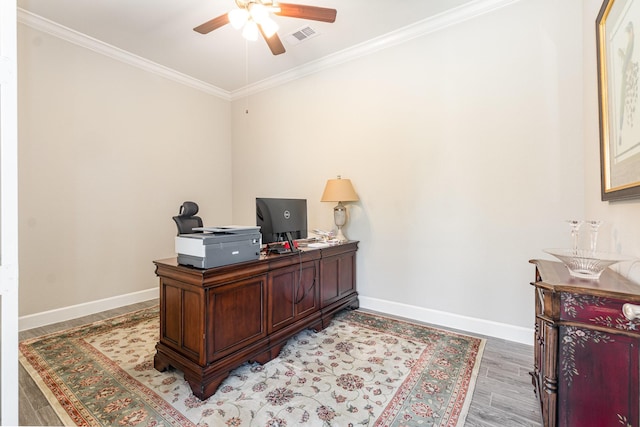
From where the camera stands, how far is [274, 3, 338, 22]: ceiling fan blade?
2.00m

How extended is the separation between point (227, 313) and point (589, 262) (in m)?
1.97

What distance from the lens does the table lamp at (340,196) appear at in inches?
121

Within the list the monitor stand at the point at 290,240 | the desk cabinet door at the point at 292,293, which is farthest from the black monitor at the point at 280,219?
the desk cabinet door at the point at 292,293

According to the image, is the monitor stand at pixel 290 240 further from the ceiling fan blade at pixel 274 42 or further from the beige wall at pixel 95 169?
the beige wall at pixel 95 169

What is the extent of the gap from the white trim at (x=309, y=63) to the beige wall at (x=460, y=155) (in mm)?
80

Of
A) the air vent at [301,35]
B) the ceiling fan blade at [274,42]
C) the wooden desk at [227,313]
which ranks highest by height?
the air vent at [301,35]

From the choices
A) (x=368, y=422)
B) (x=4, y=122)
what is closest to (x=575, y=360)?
(x=368, y=422)

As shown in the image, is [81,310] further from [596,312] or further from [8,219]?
[596,312]

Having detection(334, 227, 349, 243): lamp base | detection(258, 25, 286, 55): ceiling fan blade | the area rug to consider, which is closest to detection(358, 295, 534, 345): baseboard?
the area rug

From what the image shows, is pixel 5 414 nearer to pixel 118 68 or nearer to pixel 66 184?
pixel 66 184

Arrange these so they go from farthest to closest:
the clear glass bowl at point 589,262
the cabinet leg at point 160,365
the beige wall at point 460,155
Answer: the beige wall at point 460,155 < the cabinet leg at point 160,365 < the clear glass bowl at point 589,262

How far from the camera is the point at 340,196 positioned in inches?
121

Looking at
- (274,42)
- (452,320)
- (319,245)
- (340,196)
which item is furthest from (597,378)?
(274,42)

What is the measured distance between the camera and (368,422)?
1522mm
